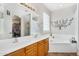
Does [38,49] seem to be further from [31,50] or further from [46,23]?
[46,23]

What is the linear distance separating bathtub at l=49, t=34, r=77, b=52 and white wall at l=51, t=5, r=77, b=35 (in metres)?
0.06

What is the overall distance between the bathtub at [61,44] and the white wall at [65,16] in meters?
0.06

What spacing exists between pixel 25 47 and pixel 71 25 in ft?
2.32

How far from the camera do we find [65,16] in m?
Answer: 1.94

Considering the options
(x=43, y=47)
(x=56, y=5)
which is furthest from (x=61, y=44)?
(x=56, y=5)

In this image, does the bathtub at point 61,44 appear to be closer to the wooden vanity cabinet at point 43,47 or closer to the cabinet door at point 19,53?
the wooden vanity cabinet at point 43,47

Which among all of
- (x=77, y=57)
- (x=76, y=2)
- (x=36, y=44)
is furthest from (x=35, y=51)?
(x=76, y=2)

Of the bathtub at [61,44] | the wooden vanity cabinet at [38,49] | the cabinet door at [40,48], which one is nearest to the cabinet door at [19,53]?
the wooden vanity cabinet at [38,49]

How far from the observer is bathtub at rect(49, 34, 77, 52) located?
196cm

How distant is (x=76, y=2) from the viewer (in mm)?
1941

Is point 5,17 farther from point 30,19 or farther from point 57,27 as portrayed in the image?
point 57,27

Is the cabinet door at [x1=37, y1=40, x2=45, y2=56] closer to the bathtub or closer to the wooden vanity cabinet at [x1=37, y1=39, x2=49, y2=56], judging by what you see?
the wooden vanity cabinet at [x1=37, y1=39, x2=49, y2=56]

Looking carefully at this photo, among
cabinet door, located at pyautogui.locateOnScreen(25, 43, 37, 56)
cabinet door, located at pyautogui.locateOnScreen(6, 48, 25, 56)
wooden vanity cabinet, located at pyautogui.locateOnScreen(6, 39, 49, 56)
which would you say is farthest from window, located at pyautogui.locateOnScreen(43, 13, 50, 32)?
cabinet door, located at pyautogui.locateOnScreen(6, 48, 25, 56)

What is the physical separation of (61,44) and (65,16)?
41cm
